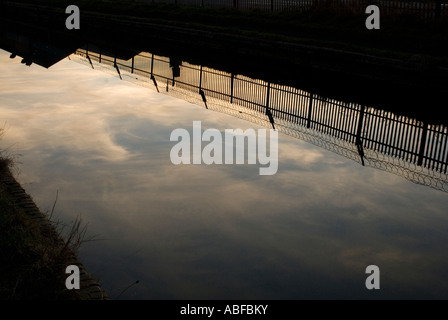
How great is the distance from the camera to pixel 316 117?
13953 millimetres

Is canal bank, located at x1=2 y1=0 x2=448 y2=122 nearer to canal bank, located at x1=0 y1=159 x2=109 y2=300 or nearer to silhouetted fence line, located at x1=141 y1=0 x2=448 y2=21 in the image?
silhouetted fence line, located at x1=141 y1=0 x2=448 y2=21

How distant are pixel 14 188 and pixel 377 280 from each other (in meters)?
5.50

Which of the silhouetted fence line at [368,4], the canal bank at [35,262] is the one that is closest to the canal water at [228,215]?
the canal bank at [35,262]

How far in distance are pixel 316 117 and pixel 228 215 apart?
648cm

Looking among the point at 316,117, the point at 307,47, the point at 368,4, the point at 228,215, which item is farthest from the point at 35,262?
the point at 368,4

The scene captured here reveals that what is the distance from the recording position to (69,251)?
20.2 ft

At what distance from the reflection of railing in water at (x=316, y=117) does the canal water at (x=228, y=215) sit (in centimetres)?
52

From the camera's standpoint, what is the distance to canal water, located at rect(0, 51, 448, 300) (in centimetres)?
644

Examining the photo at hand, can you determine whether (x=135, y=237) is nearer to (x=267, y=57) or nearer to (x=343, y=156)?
(x=343, y=156)

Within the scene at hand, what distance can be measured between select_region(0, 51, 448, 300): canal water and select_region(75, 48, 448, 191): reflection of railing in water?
0.52m

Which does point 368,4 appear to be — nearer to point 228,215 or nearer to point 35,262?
point 228,215

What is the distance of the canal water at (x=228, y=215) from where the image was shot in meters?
6.44

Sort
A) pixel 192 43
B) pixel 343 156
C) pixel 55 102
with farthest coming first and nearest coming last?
pixel 192 43 → pixel 55 102 → pixel 343 156

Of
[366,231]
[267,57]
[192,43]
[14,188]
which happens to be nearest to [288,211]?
[366,231]
